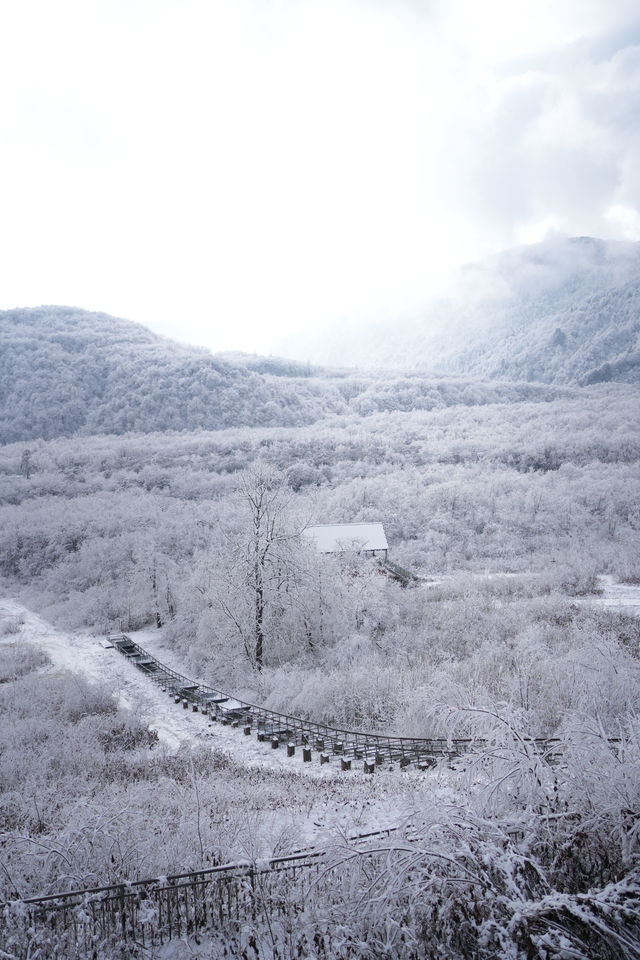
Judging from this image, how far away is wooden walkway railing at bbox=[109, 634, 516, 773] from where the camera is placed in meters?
15.1

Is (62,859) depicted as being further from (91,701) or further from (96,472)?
(96,472)

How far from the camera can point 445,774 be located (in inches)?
484

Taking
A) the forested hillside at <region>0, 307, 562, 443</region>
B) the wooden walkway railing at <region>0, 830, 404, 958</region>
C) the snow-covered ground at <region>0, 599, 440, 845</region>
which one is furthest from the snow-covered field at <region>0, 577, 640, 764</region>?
the forested hillside at <region>0, 307, 562, 443</region>

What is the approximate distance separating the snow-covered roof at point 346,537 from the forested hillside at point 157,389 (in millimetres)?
70989

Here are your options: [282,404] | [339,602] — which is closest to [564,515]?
[339,602]

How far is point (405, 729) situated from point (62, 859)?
12723mm

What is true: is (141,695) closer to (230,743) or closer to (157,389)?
(230,743)

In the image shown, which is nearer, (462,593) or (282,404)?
(462,593)

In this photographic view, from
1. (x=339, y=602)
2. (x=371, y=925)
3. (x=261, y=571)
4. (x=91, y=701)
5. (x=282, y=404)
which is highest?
(x=282, y=404)

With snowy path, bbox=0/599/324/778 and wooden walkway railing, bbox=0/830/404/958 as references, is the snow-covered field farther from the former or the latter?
wooden walkway railing, bbox=0/830/404/958

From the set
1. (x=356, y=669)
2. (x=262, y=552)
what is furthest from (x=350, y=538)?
(x=356, y=669)

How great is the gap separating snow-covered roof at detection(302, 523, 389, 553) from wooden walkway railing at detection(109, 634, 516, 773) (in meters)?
11.8

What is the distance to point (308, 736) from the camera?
17.7 meters

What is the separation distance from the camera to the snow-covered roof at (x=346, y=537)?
32.3 metres
